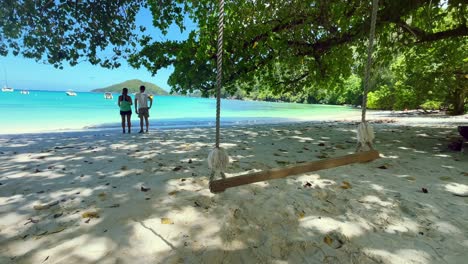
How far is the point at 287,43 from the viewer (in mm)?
8828

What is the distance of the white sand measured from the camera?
2.28 m

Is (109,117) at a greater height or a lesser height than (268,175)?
lesser

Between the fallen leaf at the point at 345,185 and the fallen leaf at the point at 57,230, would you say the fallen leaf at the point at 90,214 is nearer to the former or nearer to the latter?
the fallen leaf at the point at 57,230

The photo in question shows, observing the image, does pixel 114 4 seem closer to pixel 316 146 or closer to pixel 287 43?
pixel 287 43

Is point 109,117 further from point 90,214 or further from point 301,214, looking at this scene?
point 301,214

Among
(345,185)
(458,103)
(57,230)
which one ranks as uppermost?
(458,103)

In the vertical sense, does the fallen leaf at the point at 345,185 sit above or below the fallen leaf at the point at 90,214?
above

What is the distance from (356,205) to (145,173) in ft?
9.96

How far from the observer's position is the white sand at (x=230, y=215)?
2.28 meters

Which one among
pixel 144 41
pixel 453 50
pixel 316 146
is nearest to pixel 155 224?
pixel 316 146

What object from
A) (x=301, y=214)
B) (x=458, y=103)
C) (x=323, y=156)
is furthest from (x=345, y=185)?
(x=458, y=103)

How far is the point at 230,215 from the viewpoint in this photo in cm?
288

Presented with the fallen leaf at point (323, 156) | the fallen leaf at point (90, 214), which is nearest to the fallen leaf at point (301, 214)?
the fallen leaf at point (90, 214)

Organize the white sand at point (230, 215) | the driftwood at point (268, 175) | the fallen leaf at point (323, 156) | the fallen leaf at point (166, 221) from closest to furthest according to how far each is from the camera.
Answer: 1. the white sand at point (230, 215)
2. the driftwood at point (268, 175)
3. the fallen leaf at point (166, 221)
4. the fallen leaf at point (323, 156)
